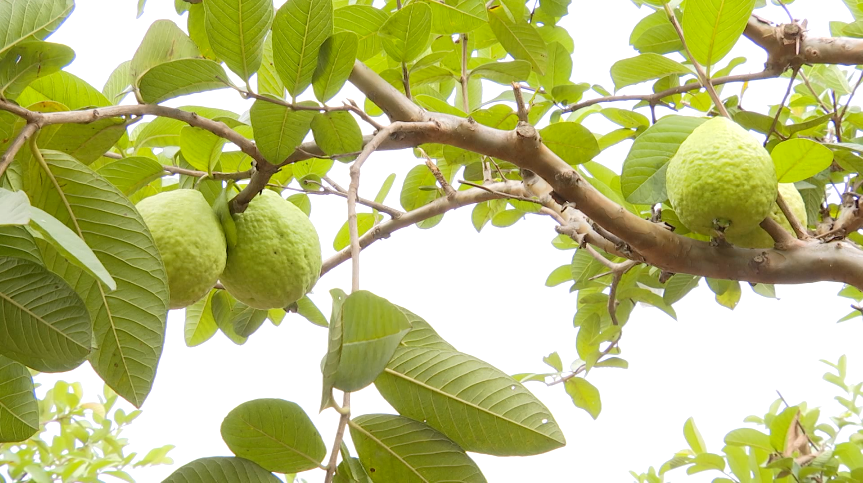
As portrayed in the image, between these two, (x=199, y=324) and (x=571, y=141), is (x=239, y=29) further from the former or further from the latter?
(x=199, y=324)

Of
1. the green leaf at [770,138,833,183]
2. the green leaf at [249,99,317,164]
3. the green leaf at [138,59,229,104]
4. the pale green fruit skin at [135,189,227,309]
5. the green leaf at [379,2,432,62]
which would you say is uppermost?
the green leaf at [379,2,432,62]

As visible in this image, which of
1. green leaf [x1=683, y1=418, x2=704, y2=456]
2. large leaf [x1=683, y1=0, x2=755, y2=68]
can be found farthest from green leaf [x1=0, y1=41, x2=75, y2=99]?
green leaf [x1=683, y1=418, x2=704, y2=456]

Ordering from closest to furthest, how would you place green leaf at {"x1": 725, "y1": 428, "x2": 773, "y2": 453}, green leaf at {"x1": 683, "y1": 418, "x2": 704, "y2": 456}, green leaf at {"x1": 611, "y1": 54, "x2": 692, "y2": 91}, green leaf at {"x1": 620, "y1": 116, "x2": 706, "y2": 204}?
green leaf at {"x1": 620, "y1": 116, "x2": 706, "y2": 204}, green leaf at {"x1": 611, "y1": 54, "x2": 692, "y2": 91}, green leaf at {"x1": 725, "y1": 428, "x2": 773, "y2": 453}, green leaf at {"x1": 683, "y1": 418, "x2": 704, "y2": 456}

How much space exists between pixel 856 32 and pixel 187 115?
1.21 metres

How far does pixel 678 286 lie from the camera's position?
128cm

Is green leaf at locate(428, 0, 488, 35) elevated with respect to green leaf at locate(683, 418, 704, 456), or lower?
elevated

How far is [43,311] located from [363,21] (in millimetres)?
559

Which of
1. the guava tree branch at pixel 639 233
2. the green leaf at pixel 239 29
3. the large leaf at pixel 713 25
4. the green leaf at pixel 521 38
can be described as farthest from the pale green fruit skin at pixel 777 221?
the green leaf at pixel 239 29

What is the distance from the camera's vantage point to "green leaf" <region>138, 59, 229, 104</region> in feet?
2.16

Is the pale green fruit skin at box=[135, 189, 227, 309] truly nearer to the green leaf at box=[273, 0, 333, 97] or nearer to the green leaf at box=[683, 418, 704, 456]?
the green leaf at box=[273, 0, 333, 97]

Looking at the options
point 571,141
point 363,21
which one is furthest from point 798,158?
point 363,21

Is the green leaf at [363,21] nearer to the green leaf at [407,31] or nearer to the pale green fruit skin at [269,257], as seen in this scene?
the green leaf at [407,31]

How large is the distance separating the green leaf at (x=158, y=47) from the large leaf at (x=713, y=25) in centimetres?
62

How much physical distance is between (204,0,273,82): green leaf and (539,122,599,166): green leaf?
416 mm
